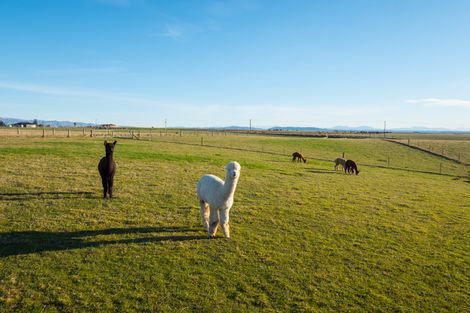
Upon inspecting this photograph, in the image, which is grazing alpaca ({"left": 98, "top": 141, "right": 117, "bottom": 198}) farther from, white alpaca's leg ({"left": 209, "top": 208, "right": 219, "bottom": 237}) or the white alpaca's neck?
the white alpaca's neck

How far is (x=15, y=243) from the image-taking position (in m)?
7.00

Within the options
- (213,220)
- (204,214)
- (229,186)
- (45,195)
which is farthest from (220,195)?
(45,195)

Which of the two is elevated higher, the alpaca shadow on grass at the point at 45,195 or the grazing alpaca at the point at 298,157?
the grazing alpaca at the point at 298,157

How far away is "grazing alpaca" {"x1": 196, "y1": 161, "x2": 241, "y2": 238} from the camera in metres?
7.48

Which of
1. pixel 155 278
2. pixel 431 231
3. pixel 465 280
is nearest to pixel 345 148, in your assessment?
pixel 431 231

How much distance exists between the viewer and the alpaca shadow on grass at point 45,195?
1052 centimetres

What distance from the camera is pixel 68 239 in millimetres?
Result: 7398

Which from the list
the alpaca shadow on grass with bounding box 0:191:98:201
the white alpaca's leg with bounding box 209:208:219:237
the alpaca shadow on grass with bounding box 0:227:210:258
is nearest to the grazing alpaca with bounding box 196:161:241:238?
the white alpaca's leg with bounding box 209:208:219:237

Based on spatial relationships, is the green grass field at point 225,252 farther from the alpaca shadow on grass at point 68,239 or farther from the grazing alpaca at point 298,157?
the grazing alpaca at point 298,157

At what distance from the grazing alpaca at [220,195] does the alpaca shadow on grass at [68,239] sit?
60 cm

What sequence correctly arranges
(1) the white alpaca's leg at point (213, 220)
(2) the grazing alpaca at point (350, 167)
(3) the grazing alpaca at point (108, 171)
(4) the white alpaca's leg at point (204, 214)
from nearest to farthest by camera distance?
(1) the white alpaca's leg at point (213, 220) < (4) the white alpaca's leg at point (204, 214) < (3) the grazing alpaca at point (108, 171) < (2) the grazing alpaca at point (350, 167)

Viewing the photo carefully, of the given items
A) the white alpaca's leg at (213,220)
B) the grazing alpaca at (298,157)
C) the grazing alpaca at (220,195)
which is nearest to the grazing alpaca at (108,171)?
the grazing alpaca at (220,195)

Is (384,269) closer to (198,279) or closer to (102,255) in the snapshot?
(198,279)

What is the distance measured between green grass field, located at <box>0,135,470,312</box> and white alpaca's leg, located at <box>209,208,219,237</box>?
0.81 feet
